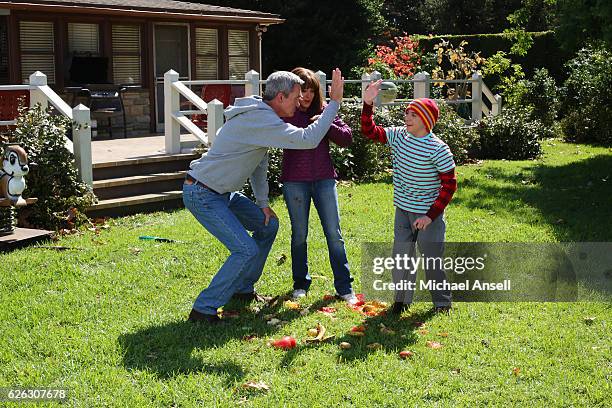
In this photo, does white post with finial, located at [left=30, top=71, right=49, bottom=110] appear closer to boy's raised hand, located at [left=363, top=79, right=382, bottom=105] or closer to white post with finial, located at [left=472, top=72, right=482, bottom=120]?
boy's raised hand, located at [left=363, top=79, right=382, bottom=105]

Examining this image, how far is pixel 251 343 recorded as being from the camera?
205 inches

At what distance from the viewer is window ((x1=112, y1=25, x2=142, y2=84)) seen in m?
16.4

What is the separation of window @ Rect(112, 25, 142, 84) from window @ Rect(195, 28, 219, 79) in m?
1.52

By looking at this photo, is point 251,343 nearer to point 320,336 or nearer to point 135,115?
point 320,336

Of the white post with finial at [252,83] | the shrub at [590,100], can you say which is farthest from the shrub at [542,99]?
the white post with finial at [252,83]

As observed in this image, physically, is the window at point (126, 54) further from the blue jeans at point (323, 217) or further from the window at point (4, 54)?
the blue jeans at point (323, 217)

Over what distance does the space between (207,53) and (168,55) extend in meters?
0.98

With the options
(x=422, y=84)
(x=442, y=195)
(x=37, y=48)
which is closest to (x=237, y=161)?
(x=442, y=195)

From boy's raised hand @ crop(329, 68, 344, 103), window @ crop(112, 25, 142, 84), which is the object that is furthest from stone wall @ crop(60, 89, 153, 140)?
boy's raised hand @ crop(329, 68, 344, 103)

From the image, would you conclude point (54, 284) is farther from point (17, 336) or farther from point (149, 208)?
point (149, 208)

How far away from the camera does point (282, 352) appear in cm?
505

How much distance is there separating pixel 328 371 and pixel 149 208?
6382 millimetres

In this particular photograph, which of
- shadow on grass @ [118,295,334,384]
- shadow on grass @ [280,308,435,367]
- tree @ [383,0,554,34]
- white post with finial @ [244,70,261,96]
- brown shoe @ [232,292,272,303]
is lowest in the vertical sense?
shadow on grass @ [280,308,435,367]

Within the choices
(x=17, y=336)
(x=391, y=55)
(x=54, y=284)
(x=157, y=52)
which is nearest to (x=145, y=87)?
(x=157, y=52)
